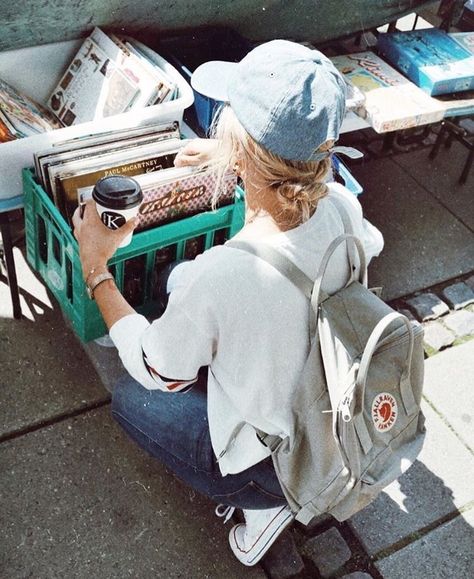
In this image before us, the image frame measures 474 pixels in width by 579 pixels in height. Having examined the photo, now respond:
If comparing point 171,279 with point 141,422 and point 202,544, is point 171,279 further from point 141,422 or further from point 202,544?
point 202,544

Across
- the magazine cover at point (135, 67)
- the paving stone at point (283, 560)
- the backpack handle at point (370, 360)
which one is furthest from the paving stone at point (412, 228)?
the backpack handle at point (370, 360)

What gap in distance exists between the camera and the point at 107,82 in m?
2.82

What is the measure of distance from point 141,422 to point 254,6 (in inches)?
85.7

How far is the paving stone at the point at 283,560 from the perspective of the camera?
8.36 ft

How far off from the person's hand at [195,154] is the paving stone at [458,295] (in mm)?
1857

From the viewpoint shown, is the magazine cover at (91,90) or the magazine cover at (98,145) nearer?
the magazine cover at (98,145)

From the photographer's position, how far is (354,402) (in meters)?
1.73

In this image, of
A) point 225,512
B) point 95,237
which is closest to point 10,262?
point 95,237

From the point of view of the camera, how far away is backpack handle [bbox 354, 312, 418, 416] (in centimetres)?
168

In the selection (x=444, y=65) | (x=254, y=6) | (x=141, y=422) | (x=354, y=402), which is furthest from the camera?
(x=444, y=65)

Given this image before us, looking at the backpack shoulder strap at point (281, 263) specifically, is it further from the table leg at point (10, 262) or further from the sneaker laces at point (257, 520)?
the table leg at point (10, 262)

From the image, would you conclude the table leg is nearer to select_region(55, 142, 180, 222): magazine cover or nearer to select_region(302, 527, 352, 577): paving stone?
select_region(55, 142, 180, 222): magazine cover

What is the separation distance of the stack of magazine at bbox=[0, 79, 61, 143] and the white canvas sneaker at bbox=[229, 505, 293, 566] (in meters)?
1.62

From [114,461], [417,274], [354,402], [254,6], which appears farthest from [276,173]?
[417,274]
